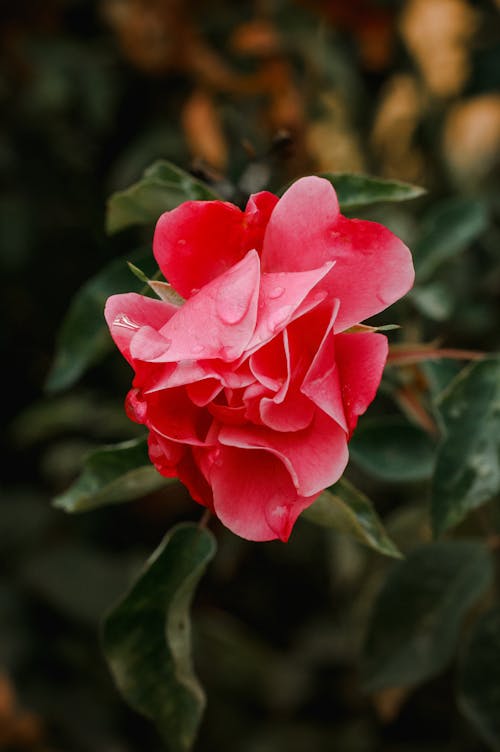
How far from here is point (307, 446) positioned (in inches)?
23.4

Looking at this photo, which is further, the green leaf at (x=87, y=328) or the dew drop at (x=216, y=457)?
the green leaf at (x=87, y=328)

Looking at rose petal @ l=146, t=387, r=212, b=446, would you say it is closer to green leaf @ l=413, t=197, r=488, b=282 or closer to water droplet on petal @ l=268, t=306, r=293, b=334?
water droplet on petal @ l=268, t=306, r=293, b=334

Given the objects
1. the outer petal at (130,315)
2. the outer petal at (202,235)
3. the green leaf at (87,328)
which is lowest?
the green leaf at (87,328)

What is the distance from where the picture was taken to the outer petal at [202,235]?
63cm

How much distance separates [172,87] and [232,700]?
1271 mm

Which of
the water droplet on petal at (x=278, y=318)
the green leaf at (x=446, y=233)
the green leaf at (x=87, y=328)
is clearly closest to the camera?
the water droplet on petal at (x=278, y=318)

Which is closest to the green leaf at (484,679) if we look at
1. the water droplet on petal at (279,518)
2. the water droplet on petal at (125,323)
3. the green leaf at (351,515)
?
the green leaf at (351,515)

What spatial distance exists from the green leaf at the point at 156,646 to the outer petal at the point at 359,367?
23cm

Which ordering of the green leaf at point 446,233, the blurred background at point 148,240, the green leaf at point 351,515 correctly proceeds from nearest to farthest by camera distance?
the green leaf at point 351,515 → the green leaf at point 446,233 → the blurred background at point 148,240

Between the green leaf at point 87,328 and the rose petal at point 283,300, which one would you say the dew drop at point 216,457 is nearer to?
the rose petal at point 283,300

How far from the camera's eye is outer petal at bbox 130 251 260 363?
0.57m

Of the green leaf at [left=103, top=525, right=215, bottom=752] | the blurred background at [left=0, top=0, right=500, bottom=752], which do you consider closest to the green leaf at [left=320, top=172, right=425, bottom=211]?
the green leaf at [left=103, top=525, right=215, bottom=752]

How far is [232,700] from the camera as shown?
1.79 meters

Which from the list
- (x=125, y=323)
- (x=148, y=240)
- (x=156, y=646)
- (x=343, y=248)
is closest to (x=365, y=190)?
(x=343, y=248)
